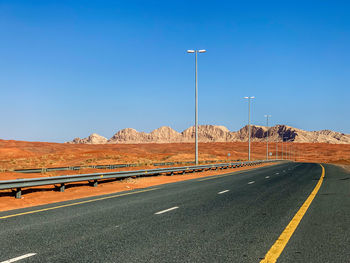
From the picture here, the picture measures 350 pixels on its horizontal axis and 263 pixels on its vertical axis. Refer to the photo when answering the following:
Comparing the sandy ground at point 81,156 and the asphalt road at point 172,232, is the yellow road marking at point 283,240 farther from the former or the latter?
the sandy ground at point 81,156

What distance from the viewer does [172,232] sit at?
7035mm

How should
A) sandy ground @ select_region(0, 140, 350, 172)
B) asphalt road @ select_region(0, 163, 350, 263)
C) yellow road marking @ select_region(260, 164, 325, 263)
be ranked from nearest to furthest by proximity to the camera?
yellow road marking @ select_region(260, 164, 325, 263) < asphalt road @ select_region(0, 163, 350, 263) < sandy ground @ select_region(0, 140, 350, 172)

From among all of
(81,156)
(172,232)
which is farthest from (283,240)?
(81,156)

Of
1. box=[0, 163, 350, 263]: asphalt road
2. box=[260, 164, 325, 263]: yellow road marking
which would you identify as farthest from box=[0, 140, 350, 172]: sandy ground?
box=[260, 164, 325, 263]: yellow road marking

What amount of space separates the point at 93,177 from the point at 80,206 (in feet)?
23.7

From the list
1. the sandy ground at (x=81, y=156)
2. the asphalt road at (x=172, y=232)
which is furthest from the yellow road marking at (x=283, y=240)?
the sandy ground at (x=81, y=156)

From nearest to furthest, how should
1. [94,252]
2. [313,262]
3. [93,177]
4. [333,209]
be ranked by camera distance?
[313,262] → [94,252] → [333,209] → [93,177]

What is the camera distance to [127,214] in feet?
30.5

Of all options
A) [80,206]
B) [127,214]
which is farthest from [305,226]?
[80,206]

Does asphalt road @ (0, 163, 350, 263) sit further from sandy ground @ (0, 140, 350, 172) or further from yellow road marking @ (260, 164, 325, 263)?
sandy ground @ (0, 140, 350, 172)

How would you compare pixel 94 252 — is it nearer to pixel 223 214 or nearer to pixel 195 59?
pixel 223 214

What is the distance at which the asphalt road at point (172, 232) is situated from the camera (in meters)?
5.44

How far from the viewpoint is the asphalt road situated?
Answer: 5.44m

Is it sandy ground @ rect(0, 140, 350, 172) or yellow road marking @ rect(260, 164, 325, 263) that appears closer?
yellow road marking @ rect(260, 164, 325, 263)
